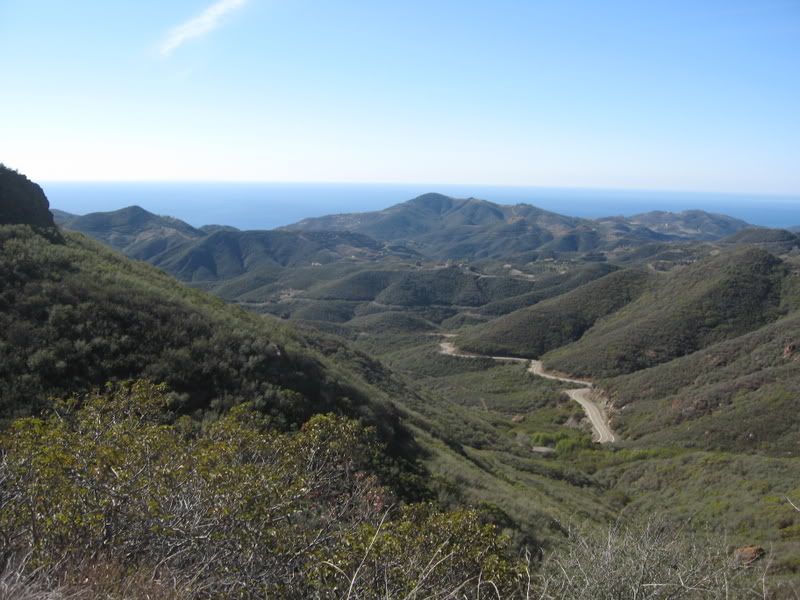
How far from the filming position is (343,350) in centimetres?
3027

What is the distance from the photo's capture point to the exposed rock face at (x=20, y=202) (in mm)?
18875

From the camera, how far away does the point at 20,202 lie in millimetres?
19688

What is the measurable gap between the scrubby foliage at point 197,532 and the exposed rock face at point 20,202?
18165 millimetres

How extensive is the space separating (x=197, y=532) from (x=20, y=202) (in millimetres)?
21376

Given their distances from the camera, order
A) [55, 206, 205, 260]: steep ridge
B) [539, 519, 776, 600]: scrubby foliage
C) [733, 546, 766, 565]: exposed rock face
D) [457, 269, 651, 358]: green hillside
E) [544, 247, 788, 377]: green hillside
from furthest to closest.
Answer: [55, 206, 205, 260]: steep ridge
[457, 269, 651, 358]: green hillside
[544, 247, 788, 377]: green hillside
[733, 546, 766, 565]: exposed rock face
[539, 519, 776, 600]: scrubby foliage

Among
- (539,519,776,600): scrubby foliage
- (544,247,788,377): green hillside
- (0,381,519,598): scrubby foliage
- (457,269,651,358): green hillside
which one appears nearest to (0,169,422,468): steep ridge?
(0,381,519,598): scrubby foliage

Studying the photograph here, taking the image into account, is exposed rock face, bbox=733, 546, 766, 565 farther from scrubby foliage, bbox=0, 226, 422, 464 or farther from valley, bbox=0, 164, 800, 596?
scrubby foliage, bbox=0, 226, 422, 464

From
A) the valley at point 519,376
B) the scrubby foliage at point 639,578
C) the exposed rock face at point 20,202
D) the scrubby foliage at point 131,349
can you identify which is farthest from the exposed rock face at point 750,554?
the exposed rock face at point 20,202

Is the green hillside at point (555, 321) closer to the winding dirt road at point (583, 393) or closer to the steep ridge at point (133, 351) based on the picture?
the winding dirt road at point (583, 393)

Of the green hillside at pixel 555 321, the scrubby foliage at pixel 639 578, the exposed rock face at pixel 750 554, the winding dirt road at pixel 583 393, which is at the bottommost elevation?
the winding dirt road at pixel 583 393

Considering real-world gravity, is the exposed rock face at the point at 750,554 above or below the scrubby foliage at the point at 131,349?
below

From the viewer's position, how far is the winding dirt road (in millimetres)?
31172

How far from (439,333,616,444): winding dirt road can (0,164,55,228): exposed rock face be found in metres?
30.4

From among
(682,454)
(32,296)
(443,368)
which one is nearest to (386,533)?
(32,296)
